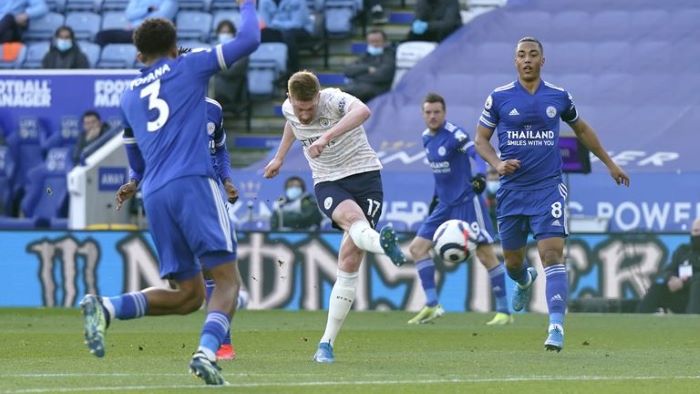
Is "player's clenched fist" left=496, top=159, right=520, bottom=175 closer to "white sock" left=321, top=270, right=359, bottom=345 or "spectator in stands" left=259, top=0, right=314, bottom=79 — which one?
"white sock" left=321, top=270, right=359, bottom=345

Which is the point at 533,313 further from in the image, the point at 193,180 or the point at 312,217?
the point at 193,180

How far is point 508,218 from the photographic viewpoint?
13930 mm

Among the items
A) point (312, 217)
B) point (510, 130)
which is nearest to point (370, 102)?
point (312, 217)

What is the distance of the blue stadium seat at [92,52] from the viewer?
2859 cm

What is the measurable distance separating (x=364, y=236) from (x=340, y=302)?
2.59ft

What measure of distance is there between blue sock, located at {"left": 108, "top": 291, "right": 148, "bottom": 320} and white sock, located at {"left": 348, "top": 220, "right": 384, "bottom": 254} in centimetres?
190

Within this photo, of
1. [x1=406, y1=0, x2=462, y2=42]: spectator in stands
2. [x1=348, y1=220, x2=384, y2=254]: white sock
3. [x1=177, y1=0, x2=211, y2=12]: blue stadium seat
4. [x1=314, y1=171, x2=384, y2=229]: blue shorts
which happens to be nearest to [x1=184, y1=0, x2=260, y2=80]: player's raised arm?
[x1=348, y1=220, x2=384, y2=254]: white sock

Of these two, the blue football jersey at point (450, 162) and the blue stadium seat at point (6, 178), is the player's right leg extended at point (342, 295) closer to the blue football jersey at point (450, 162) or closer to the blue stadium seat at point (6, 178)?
the blue football jersey at point (450, 162)

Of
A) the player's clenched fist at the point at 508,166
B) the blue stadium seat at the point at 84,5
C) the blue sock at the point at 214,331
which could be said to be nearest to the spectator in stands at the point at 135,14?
the blue stadium seat at the point at 84,5

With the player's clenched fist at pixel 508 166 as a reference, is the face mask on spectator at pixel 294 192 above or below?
above

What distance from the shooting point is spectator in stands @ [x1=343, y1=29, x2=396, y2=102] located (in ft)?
87.9

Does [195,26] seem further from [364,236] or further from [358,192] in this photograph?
[364,236]

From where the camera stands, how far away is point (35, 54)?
29109 millimetres

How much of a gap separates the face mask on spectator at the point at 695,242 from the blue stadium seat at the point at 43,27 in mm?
13212
